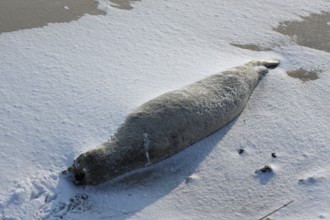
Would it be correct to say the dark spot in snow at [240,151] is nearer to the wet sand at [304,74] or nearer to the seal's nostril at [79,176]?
the wet sand at [304,74]

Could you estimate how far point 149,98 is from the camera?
442cm

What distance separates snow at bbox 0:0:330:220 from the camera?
12.3 ft

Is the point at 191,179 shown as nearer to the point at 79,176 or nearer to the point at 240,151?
the point at 240,151

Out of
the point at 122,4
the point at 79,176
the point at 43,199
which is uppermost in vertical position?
the point at 122,4

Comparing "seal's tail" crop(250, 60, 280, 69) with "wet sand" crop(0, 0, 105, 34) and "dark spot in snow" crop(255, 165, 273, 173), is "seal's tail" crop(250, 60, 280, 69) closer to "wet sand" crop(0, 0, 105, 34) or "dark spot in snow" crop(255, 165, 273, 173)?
"dark spot in snow" crop(255, 165, 273, 173)

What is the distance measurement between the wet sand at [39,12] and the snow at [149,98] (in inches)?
4.8

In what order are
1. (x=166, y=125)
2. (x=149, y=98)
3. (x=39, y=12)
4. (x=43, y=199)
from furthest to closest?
(x=39, y=12), (x=149, y=98), (x=166, y=125), (x=43, y=199)

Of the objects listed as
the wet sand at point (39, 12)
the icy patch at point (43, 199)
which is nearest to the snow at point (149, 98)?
the icy patch at point (43, 199)

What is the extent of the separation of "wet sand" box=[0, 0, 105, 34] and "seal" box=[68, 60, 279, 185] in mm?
1794

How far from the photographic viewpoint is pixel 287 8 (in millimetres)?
5910

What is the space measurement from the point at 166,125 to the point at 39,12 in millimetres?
2321

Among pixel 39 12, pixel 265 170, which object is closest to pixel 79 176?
pixel 265 170

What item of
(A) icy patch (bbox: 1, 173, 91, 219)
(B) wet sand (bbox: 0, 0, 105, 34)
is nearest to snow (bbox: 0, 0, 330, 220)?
(A) icy patch (bbox: 1, 173, 91, 219)

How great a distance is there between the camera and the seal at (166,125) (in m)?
3.86
